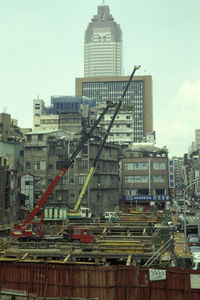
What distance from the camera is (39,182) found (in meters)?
87.5

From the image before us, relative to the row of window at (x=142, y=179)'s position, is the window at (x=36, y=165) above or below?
above

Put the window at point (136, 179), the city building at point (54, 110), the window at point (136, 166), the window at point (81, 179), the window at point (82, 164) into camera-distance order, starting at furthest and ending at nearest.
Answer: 1. the city building at point (54, 110)
2. the window at point (136, 166)
3. the window at point (136, 179)
4. the window at point (82, 164)
5. the window at point (81, 179)

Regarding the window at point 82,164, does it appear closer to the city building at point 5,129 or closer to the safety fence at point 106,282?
the city building at point 5,129

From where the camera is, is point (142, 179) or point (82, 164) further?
point (142, 179)

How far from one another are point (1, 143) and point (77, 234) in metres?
62.1

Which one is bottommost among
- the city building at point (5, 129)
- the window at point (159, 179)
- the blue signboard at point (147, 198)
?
the blue signboard at point (147, 198)

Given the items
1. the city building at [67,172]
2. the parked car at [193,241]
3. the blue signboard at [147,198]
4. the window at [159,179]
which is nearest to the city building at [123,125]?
the window at [159,179]

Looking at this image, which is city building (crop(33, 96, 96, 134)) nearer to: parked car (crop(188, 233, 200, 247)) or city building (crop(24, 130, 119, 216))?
city building (crop(24, 130, 119, 216))

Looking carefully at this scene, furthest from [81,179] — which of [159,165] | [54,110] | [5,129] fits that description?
[54,110]

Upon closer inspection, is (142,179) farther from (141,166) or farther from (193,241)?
(193,241)

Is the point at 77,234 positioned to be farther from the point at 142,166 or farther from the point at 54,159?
the point at 142,166

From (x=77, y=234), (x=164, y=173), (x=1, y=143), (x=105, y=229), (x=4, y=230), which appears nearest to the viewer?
(x=77, y=234)

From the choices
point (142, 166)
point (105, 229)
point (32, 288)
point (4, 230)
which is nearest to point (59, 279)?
point (32, 288)

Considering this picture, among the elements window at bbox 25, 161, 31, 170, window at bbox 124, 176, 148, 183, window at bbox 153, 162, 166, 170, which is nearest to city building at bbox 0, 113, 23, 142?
window at bbox 25, 161, 31, 170
